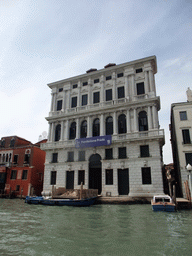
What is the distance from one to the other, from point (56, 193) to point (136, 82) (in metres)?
17.6

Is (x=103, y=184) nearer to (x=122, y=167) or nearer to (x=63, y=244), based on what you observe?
(x=122, y=167)

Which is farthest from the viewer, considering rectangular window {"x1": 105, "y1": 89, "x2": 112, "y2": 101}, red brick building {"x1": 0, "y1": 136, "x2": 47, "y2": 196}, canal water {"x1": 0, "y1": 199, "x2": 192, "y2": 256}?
red brick building {"x1": 0, "y1": 136, "x2": 47, "y2": 196}

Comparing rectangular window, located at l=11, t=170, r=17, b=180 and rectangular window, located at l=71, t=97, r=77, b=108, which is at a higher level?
rectangular window, located at l=71, t=97, r=77, b=108

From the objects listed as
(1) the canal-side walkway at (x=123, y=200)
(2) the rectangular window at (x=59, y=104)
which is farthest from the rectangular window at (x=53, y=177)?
(2) the rectangular window at (x=59, y=104)

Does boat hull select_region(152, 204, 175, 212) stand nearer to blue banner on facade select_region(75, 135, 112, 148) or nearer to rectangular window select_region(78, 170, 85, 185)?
blue banner on facade select_region(75, 135, 112, 148)

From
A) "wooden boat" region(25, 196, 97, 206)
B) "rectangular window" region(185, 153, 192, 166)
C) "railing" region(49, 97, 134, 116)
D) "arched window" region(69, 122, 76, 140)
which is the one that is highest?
"railing" region(49, 97, 134, 116)

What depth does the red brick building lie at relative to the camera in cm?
2983

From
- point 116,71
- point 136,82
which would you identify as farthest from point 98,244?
point 116,71

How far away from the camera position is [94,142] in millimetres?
24641

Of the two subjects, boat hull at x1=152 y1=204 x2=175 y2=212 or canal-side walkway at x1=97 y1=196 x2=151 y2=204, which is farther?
canal-side walkway at x1=97 y1=196 x2=151 y2=204

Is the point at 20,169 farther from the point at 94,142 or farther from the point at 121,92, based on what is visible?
the point at 121,92

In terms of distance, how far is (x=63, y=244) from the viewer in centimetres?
668

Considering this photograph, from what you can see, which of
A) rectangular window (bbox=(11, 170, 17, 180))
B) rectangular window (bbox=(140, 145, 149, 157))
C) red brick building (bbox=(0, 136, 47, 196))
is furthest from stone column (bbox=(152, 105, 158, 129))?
rectangular window (bbox=(11, 170, 17, 180))

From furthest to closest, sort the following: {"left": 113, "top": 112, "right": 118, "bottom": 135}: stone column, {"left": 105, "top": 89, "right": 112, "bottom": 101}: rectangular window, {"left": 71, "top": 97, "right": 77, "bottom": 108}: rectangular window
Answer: {"left": 71, "top": 97, "right": 77, "bottom": 108}: rectangular window → {"left": 105, "top": 89, "right": 112, "bottom": 101}: rectangular window → {"left": 113, "top": 112, "right": 118, "bottom": 135}: stone column
